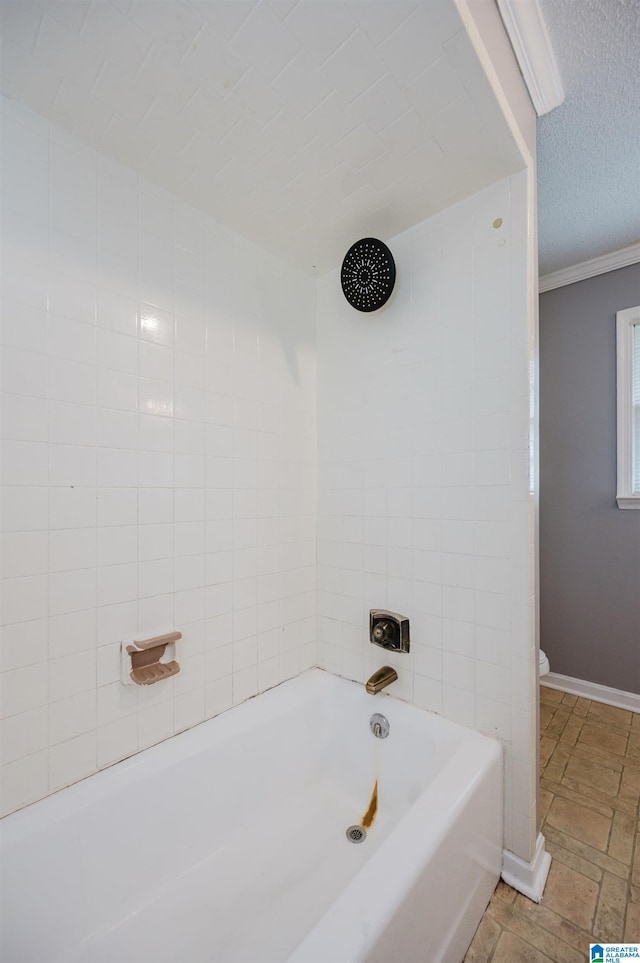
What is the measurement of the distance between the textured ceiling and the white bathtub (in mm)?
2170

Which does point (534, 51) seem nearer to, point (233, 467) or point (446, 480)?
point (446, 480)

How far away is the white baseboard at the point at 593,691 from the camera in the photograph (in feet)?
7.37

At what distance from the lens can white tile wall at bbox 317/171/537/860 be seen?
51.0 inches

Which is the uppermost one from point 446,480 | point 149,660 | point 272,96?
point 272,96

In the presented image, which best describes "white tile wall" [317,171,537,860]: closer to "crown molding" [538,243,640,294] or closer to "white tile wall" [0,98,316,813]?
"white tile wall" [0,98,316,813]

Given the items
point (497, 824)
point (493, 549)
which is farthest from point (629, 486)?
point (497, 824)

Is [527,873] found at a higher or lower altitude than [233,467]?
lower

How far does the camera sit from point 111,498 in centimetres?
122

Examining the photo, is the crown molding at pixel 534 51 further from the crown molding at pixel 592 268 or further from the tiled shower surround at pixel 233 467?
the crown molding at pixel 592 268

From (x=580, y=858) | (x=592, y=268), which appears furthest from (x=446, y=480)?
(x=592, y=268)

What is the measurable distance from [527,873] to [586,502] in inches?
73.1

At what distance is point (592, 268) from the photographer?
236 centimetres

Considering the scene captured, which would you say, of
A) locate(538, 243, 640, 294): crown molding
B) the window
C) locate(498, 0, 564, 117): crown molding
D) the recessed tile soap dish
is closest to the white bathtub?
the recessed tile soap dish
